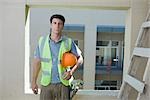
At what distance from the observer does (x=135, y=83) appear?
2.24m

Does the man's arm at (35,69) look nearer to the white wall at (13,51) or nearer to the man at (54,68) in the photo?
the man at (54,68)

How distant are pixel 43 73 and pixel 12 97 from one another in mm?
765

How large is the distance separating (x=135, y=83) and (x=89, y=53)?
5064 millimetres

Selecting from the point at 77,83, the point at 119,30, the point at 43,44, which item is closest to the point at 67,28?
the point at 119,30

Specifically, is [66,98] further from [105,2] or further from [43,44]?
[105,2]

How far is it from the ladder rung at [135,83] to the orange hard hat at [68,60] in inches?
22.2

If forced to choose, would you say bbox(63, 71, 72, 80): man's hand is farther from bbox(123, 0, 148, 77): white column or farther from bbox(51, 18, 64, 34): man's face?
bbox(123, 0, 148, 77): white column

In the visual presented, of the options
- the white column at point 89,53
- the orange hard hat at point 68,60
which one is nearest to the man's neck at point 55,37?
the orange hard hat at point 68,60

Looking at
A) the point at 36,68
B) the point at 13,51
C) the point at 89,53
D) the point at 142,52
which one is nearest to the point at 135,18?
the point at 142,52

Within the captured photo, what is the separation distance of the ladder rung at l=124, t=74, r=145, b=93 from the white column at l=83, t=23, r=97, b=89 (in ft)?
14.7

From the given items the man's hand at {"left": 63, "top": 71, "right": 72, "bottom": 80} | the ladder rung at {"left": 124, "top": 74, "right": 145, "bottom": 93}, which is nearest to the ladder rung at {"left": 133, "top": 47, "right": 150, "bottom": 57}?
the ladder rung at {"left": 124, "top": 74, "right": 145, "bottom": 93}

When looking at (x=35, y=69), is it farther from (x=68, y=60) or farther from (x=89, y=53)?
(x=89, y=53)

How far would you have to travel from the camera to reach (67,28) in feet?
23.1

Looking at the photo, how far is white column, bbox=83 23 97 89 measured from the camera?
7098mm
